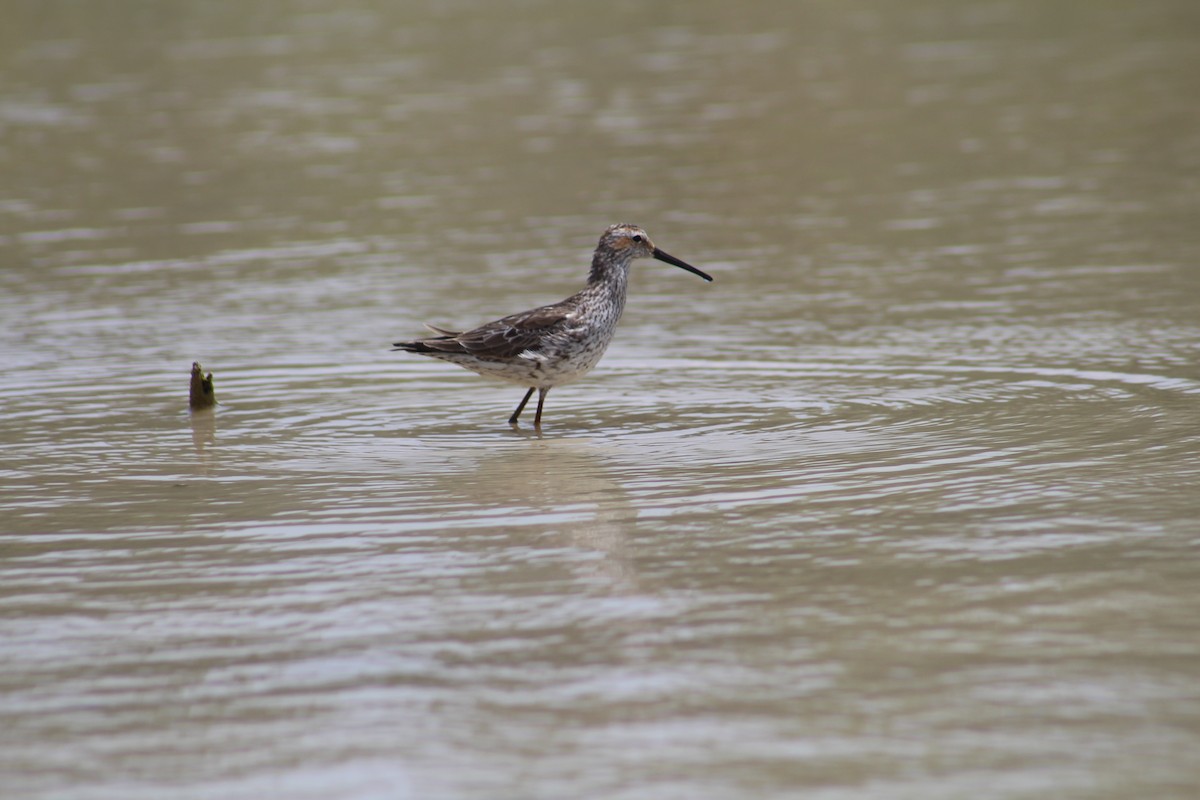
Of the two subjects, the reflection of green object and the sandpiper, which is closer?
the sandpiper

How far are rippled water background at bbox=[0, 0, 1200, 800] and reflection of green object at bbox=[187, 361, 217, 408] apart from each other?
0.55ft

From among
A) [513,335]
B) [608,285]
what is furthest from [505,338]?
[608,285]

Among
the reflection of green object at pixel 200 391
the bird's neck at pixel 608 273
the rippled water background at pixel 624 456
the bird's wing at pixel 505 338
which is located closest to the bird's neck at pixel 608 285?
the bird's neck at pixel 608 273

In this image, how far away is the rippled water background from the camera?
18.7ft

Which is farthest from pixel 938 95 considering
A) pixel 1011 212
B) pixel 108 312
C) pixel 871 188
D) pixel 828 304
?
pixel 108 312

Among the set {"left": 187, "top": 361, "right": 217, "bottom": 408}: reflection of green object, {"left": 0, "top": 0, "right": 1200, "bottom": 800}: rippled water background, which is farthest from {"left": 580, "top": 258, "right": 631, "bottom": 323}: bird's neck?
{"left": 187, "top": 361, "right": 217, "bottom": 408}: reflection of green object

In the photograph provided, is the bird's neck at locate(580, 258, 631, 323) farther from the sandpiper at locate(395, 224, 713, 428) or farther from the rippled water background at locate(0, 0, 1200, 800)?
the rippled water background at locate(0, 0, 1200, 800)

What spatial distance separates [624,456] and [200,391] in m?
3.30

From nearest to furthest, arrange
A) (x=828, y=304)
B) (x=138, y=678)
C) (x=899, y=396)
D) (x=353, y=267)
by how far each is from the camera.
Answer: (x=138, y=678)
(x=899, y=396)
(x=828, y=304)
(x=353, y=267)

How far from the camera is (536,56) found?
30312mm

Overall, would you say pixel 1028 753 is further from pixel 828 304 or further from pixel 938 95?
pixel 938 95

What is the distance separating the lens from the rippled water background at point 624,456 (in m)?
5.71

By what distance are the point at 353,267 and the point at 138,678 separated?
33.7ft

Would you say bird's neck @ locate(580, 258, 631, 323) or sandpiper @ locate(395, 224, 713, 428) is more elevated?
bird's neck @ locate(580, 258, 631, 323)
